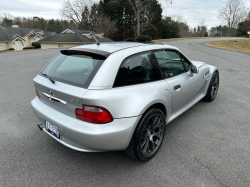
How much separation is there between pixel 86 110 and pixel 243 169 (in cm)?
212

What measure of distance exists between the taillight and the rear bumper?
5 cm

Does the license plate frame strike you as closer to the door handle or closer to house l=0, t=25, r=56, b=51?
the door handle

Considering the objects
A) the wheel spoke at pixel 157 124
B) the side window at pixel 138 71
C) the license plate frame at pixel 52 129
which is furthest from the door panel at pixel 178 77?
the license plate frame at pixel 52 129

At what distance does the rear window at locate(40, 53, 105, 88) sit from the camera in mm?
2170

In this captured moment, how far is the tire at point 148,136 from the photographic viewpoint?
2.23m

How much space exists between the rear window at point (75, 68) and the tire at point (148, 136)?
0.86m

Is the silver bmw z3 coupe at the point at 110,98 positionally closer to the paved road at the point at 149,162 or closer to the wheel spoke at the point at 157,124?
the wheel spoke at the point at 157,124

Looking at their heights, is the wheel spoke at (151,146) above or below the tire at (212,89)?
below

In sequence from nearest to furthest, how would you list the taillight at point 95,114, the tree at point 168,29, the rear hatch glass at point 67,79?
1. the taillight at point 95,114
2. the rear hatch glass at point 67,79
3. the tree at point 168,29

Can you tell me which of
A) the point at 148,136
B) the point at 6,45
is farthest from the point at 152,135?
the point at 6,45

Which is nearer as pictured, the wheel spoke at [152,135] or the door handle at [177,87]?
the wheel spoke at [152,135]

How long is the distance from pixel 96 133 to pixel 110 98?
1.35 ft

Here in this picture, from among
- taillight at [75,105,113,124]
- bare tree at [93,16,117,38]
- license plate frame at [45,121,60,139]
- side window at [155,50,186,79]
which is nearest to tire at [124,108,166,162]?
taillight at [75,105,113,124]

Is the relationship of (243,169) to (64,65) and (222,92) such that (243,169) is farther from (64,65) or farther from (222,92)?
(222,92)
